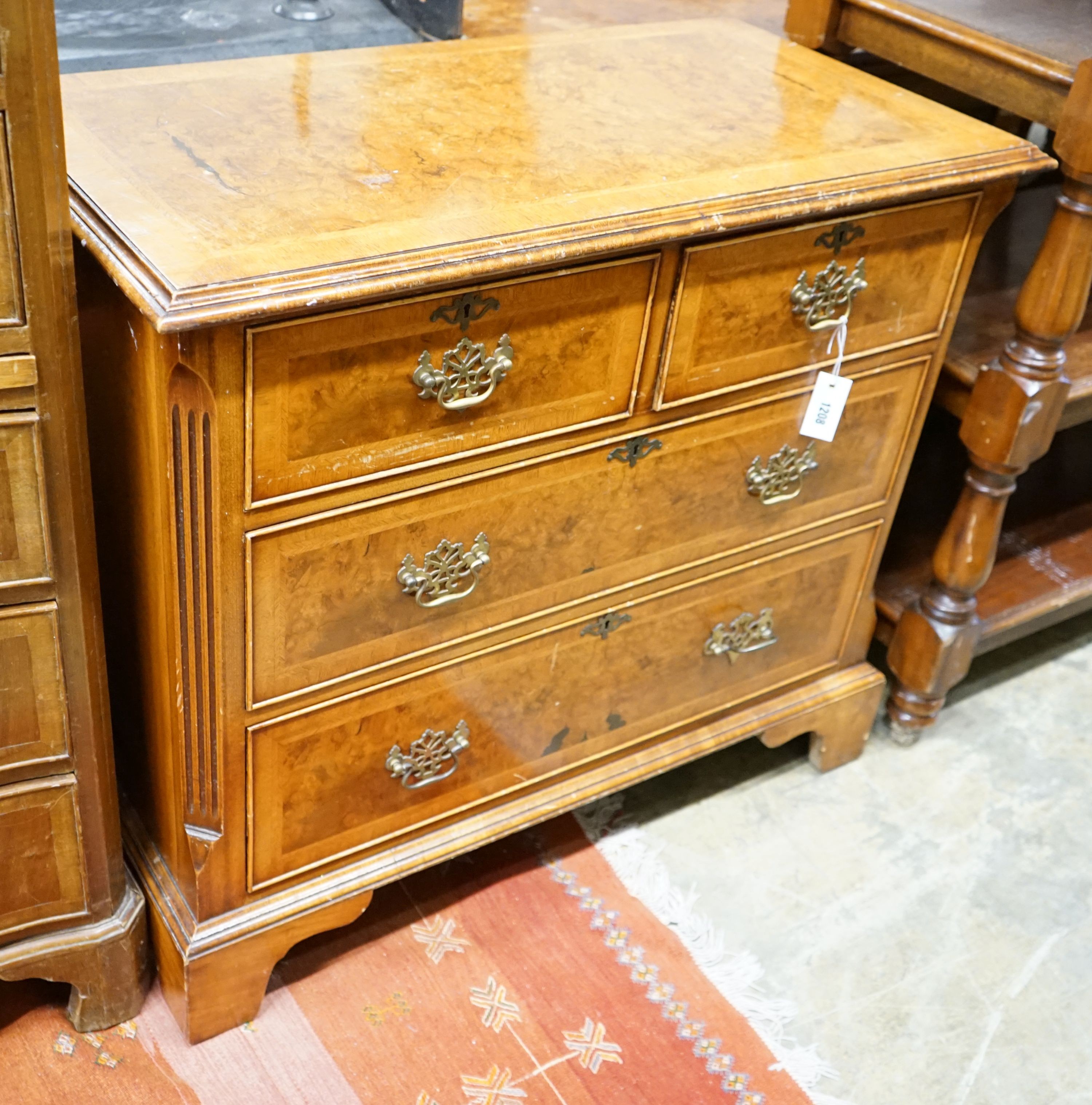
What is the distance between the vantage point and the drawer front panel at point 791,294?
1.33 metres

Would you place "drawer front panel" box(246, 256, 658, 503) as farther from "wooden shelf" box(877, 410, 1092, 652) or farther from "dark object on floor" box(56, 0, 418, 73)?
"wooden shelf" box(877, 410, 1092, 652)

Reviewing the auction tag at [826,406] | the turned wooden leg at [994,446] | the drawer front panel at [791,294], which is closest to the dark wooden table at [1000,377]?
the turned wooden leg at [994,446]

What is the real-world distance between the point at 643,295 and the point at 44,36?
1.92 feet

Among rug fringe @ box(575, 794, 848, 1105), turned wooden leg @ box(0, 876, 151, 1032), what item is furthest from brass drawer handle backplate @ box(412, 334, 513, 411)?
rug fringe @ box(575, 794, 848, 1105)

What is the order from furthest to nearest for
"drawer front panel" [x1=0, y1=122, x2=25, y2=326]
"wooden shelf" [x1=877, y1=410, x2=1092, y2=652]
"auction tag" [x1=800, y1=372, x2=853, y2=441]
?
"wooden shelf" [x1=877, y1=410, x2=1092, y2=652] < "auction tag" [x1=800, y1=372, x2=853, y2=441] < "drawer front panel" [x1=0, y1=122, x2=25, y2=326]

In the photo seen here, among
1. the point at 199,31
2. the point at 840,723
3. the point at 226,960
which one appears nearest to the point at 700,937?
the point at 840,723

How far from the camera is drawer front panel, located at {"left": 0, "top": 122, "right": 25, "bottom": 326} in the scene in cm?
95

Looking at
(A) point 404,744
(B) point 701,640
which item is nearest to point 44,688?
(A) point 404,744

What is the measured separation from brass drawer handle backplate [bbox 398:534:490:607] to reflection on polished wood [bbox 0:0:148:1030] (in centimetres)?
30

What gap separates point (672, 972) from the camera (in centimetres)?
162

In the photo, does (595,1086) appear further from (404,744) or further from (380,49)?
(380,49)

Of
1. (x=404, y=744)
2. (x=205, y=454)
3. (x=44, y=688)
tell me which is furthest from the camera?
(x=404, y=744)

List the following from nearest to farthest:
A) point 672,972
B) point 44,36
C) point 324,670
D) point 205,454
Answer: point 44,36 → point 205,454 → point 324,670 → point 672,972

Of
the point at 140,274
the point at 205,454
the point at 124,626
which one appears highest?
the point at 140,274
